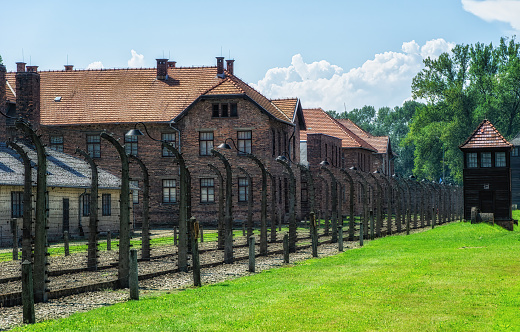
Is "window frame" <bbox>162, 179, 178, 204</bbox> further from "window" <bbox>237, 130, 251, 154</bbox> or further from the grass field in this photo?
the grass field

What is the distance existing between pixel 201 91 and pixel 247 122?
184 inches

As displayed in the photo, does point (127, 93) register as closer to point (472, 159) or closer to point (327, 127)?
point (472, 159)

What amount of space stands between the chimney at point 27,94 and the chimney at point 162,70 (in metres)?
13.1

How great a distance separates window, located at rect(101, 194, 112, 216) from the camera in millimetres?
45978

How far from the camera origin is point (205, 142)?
186 feet

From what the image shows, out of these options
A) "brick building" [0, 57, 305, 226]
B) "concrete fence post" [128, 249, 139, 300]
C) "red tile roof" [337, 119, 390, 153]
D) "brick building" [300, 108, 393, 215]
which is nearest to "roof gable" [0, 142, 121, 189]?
"brick building" [0, 57, 305, 226]

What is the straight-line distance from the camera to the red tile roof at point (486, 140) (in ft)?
187

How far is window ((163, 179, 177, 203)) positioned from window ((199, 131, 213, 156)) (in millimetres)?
2814

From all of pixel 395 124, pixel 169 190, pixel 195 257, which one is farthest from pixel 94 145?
pixel 395 124

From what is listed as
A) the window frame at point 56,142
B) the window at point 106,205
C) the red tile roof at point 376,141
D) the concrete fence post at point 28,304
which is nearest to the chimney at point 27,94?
the window at point 106,205

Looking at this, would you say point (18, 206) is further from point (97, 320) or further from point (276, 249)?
point (97, 320)

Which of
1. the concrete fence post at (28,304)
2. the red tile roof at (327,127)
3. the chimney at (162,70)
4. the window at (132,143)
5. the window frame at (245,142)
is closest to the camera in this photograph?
the concrete fence post at (28,304)

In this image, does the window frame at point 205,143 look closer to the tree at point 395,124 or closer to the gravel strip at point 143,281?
the gravel strip at point 143,281

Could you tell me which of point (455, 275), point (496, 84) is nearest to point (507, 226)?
point (455, 275)
